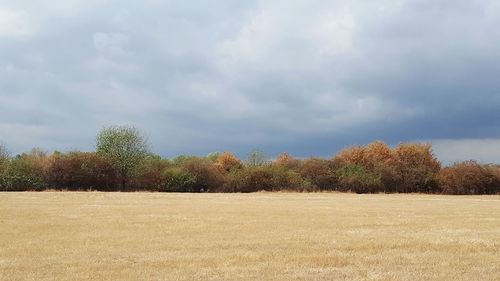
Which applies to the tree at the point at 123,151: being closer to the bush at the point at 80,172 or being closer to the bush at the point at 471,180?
the bush at the point at 80,172

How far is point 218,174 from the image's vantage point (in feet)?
263

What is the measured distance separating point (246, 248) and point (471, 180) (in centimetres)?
6730

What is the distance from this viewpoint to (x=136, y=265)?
14867mm

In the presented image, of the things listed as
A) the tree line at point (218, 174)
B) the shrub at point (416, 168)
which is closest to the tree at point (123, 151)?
the tree line at point (218, 174)

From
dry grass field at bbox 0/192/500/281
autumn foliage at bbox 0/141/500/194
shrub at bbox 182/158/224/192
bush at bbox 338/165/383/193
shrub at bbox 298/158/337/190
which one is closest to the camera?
dry grass field at bbox 0/192/500/281

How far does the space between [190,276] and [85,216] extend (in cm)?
1753

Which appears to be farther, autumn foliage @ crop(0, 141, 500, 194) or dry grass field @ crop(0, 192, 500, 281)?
autumn foliage @ crop(0, 141, 500, 194)

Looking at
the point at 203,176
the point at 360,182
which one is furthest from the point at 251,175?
the point at 360,182

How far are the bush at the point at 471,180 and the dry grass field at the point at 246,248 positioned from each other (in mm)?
52306

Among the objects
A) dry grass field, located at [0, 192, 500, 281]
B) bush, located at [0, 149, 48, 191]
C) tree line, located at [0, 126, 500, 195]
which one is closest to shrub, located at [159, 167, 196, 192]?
tree line, located at [0, 126, 500, 195]

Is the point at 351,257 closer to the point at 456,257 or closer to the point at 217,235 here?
the point at 456,257

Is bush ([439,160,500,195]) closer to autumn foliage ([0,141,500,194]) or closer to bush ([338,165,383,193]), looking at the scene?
autumn foliage ([0,141,500,194])

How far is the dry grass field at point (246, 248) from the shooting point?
13781mm

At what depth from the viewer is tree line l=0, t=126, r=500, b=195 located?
74.4 m
